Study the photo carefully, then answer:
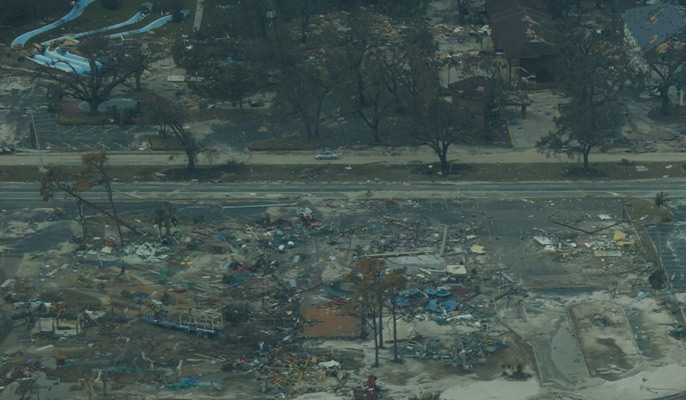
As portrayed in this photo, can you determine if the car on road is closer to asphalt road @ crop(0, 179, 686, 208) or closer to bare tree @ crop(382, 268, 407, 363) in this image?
asphalt road @ crop(0, 179, 686, 208)

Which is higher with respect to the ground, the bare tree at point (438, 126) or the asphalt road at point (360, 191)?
the bare tree at point (438, 126)

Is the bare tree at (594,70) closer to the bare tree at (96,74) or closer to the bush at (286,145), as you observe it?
the bush at (286,145)

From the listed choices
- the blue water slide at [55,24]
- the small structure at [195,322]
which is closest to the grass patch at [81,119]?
the blue water slide at [55,24]

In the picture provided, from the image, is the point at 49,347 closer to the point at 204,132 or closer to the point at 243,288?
the point at 243,288

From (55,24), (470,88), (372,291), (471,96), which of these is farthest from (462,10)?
(372,291)

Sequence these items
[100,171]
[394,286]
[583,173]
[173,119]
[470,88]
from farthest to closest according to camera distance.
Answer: [470,88], [173,119], [583,173], [100,171], [394,286]

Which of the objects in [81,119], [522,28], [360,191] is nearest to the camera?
[360,191]

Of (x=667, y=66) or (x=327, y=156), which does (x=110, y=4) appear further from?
(x=667, y=66)

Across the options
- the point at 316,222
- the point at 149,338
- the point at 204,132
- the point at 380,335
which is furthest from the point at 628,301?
the point at 204,132
